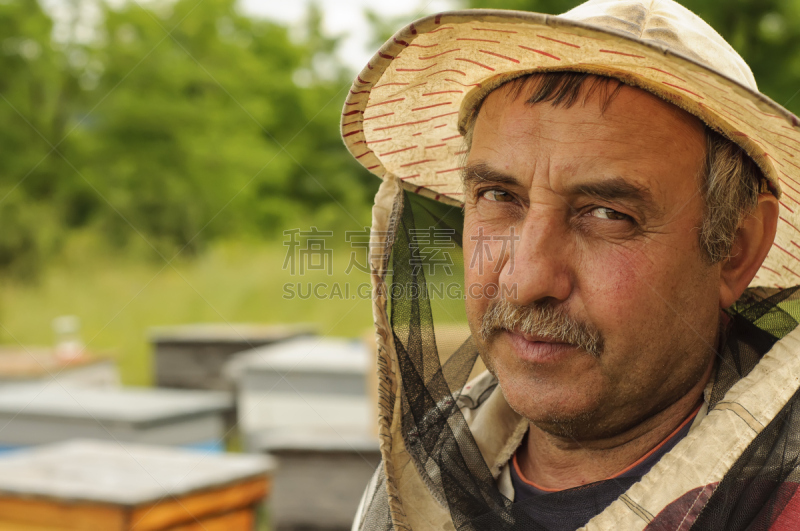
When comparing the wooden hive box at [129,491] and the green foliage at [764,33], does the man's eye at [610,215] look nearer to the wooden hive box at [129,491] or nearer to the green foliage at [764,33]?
the wooden hive box at [129,491]

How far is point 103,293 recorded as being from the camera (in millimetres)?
12391

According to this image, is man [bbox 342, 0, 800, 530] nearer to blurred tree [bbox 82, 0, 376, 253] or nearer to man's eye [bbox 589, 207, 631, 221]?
man's eye [bbox 589, 207, 631, 221]

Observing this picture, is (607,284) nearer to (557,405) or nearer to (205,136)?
(557,405)

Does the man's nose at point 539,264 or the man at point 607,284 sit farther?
the man's nose at point 539,264

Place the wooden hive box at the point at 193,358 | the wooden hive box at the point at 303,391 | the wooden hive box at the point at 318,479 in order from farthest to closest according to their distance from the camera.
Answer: the wooden hive box at the point at 193,358
the wooden hive box at the point at 303,391
the wooden hive box at the point at 318,479

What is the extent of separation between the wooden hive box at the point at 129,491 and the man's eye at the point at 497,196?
6.60 ft

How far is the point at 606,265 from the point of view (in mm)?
1067

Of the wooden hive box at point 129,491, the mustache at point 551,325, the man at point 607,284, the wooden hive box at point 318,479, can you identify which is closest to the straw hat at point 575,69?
the man at point 607,284

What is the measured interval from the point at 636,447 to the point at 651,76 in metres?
0.61

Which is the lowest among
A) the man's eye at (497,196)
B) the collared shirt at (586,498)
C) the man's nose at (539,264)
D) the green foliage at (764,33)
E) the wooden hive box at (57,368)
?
the collared shirt at (586,498)

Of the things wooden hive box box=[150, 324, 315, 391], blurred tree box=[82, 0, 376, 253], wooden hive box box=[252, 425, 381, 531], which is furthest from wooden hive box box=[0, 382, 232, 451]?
blurred tree box=[82, 0, 376, 253]

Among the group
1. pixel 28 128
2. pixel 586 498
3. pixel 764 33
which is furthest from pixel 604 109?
pixel 28 128

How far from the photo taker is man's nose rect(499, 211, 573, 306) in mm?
1054

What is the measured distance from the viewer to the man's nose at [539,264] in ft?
3.46
